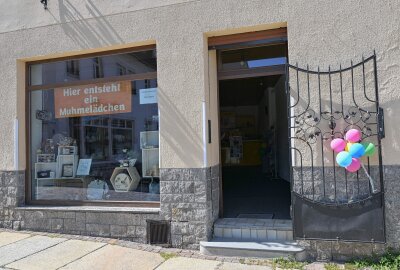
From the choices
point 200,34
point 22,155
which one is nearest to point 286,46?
point 200,34

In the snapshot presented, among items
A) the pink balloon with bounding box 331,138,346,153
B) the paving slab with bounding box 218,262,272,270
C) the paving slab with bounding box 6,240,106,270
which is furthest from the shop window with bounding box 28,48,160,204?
the pink balloon with bounding box 331,138,346,153

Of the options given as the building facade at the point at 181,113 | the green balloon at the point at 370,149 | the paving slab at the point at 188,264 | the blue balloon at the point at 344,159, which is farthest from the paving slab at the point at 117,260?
the green balloon at the point at 370,149

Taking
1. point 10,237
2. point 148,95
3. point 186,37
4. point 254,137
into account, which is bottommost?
point 10,237

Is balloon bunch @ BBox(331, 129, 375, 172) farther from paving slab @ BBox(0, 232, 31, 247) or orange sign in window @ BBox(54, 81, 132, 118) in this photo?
paving slab @ BBox(0, 232, 31, 247)

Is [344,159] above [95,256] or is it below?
above

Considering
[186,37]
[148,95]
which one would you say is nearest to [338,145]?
[186,37]

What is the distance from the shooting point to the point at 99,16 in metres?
6.07

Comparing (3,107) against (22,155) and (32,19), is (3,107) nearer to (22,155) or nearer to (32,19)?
(22,155)

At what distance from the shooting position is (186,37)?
555cm

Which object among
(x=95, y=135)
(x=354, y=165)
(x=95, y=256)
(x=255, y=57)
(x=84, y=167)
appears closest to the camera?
(x=354, y=165)

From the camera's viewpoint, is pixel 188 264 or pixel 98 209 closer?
pixel 188 264

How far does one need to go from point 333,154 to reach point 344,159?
15.3 inches

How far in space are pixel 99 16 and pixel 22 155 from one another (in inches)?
110

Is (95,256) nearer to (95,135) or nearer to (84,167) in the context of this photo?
(84,167)
